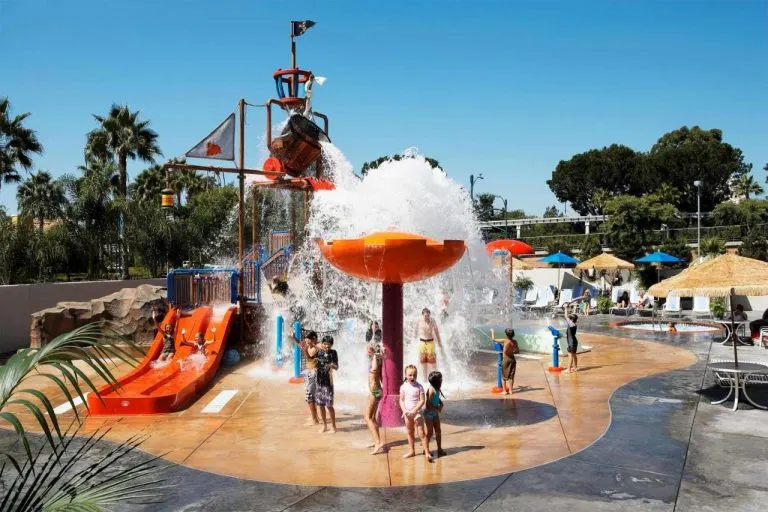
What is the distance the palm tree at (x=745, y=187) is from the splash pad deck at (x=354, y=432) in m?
59.2

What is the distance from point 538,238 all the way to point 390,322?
146 ft

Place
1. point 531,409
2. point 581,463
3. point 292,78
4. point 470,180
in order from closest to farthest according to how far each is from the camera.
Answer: point 581,463 < point 531,409 < point 292,78 < point 470,180

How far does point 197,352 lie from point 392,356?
6.21 meters

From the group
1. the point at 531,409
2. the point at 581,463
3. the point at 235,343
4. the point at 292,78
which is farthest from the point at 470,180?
the point at 581,463

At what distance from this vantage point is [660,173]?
2564 inches

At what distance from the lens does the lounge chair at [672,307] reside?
79.1 feet

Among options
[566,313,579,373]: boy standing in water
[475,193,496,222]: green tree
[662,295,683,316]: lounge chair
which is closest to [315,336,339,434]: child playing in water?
[566,313,579,373]: boy standing in water

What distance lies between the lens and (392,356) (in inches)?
370

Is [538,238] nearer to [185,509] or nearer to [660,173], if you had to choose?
[660,173]

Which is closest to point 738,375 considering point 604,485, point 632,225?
point 604,485

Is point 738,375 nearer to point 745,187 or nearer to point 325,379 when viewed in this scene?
point 325,379

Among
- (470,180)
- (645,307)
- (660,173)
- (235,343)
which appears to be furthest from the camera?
(660,173)

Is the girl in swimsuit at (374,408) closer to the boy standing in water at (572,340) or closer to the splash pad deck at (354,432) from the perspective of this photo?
the splash pad deck at (354,432)

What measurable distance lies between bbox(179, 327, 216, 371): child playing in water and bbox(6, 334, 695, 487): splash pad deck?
1.94 feet
